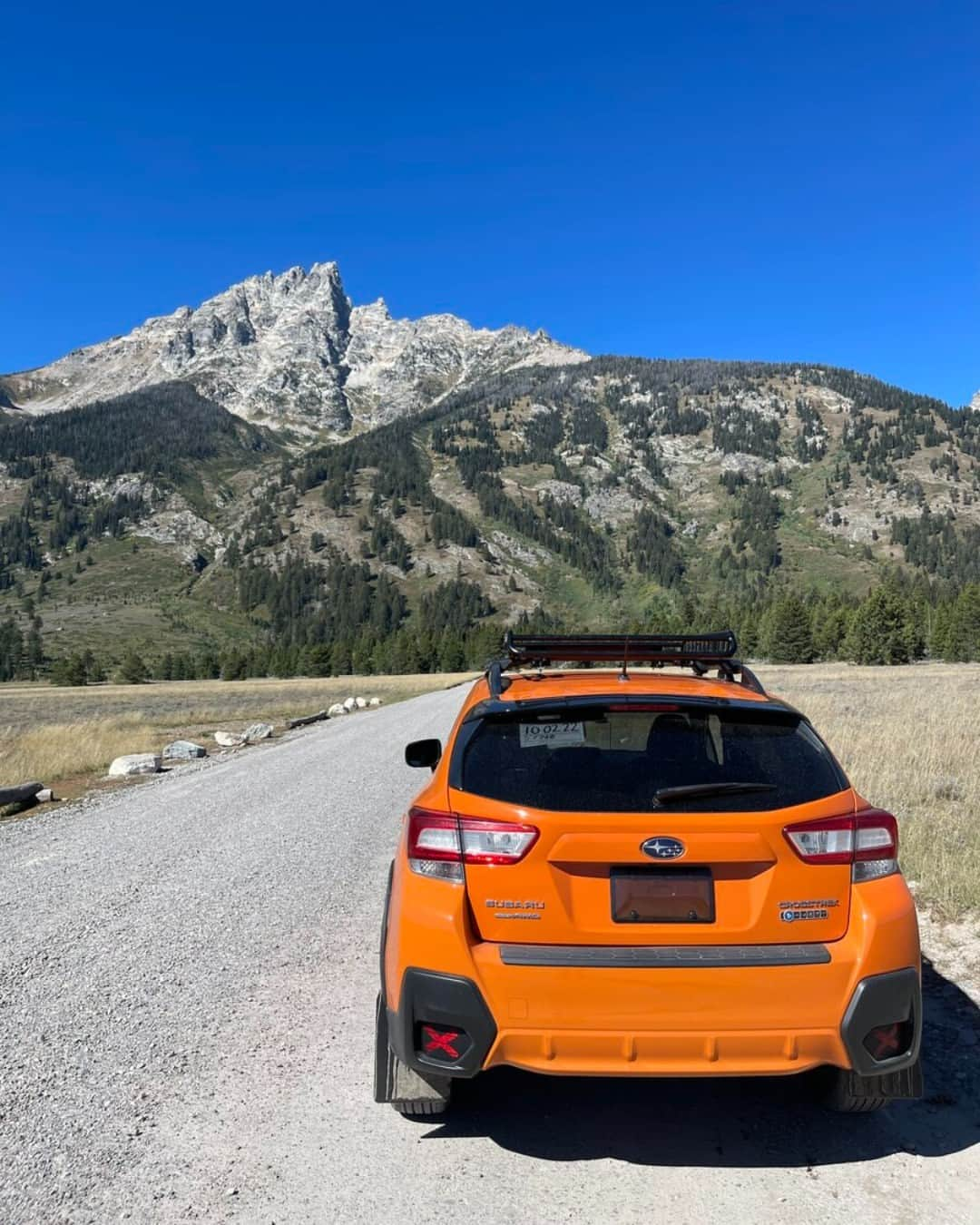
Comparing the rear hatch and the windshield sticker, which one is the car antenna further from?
the rear hatch

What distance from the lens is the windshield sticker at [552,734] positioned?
134 inches

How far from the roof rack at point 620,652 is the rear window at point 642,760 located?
1.27m

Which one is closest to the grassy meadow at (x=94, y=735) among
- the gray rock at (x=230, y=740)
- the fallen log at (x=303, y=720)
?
the gray rock at (x=230, y=740)

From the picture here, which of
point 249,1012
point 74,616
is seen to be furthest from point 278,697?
point 74,616

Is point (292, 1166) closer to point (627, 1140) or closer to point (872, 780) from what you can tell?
point (627, 1140)

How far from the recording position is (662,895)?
3.05 metres

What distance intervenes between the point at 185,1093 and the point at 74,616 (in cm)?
19853

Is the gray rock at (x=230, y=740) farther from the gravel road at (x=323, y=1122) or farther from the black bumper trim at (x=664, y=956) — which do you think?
the black bumper trim at (x=664, y=956)

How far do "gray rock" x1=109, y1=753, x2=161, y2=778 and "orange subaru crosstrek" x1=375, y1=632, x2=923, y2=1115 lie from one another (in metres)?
14.4

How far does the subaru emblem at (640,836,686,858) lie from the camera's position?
9.95 feet

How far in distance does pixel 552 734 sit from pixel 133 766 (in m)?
14.9

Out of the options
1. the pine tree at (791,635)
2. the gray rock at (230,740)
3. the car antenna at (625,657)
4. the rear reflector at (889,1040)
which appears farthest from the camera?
the pine tree at (791,635)

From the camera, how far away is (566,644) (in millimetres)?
5129

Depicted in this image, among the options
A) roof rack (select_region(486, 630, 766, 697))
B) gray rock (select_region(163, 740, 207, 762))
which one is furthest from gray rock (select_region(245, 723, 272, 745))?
roof rack (select_region(486, 630, 766, 697))
